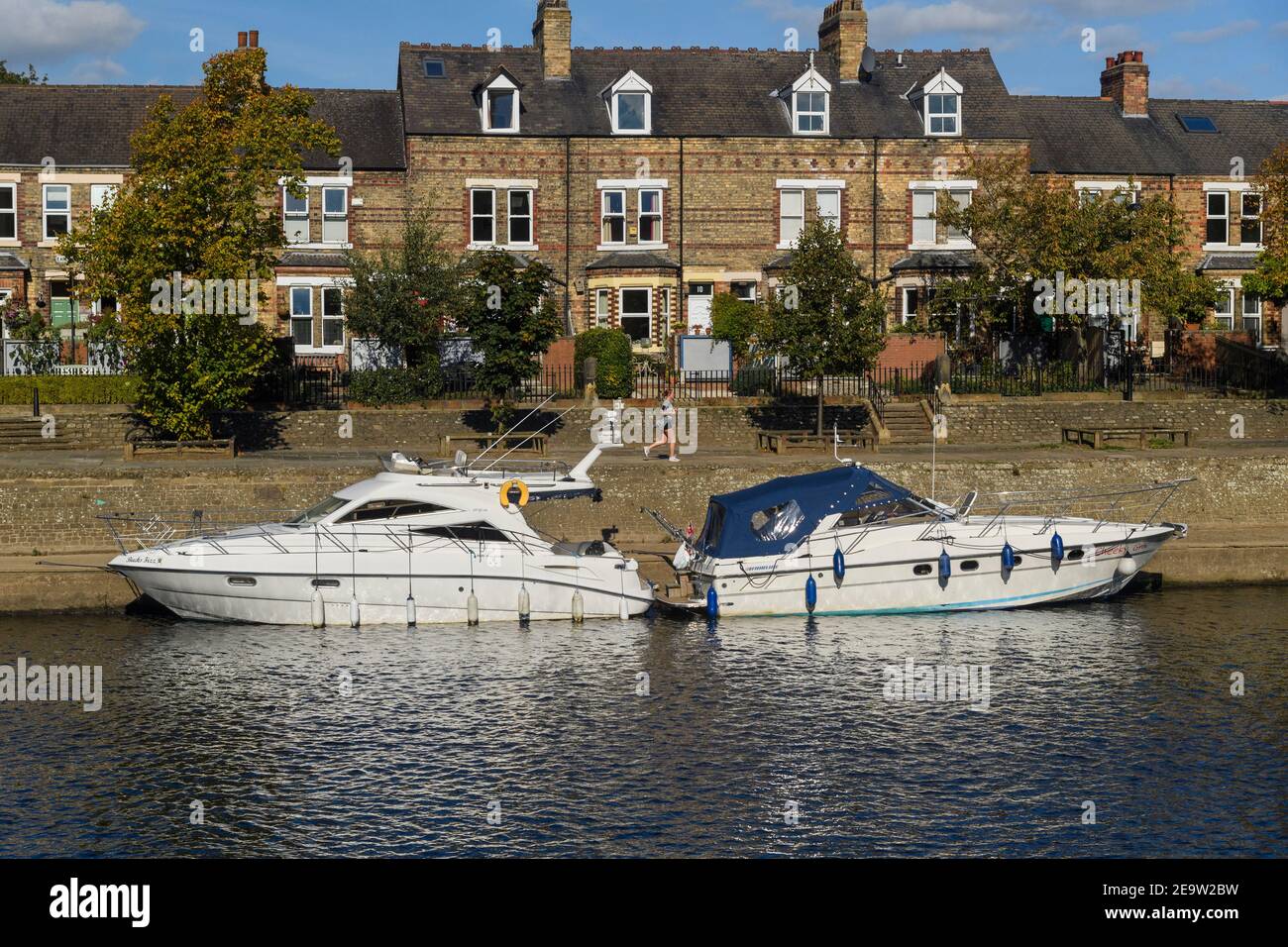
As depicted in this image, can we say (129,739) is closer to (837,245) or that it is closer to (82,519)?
(82,519)

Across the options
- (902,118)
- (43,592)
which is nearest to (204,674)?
(43,592)

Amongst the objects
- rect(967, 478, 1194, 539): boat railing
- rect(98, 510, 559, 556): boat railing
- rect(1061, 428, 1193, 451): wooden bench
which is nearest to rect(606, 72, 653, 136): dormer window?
rect(1061, 428, 1193, 451): wooden bench

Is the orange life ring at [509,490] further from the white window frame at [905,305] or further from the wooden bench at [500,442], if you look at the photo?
the white window frame at [905,305]

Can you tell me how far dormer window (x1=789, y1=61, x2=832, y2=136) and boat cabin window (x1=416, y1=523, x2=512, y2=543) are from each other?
82.8ft

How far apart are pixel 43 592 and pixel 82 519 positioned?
96.9 inches

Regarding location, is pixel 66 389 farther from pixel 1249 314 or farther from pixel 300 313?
pixel 1249 314

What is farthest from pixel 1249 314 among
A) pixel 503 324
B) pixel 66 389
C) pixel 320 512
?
pixel 66 389

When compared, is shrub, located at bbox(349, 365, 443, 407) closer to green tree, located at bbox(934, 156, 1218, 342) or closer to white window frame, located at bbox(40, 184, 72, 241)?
white window frame, located at bbox(40, 184, 72, 241)

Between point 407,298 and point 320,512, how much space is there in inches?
511

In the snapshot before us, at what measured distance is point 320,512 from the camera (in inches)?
1020

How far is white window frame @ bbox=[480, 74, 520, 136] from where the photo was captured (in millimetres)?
45219

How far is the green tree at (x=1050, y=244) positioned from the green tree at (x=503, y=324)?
13.4 m

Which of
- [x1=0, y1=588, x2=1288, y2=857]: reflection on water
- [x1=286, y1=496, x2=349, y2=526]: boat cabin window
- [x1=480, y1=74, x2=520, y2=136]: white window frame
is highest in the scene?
[x1=480, y1=74, x2=520, y2=136]: white window frame

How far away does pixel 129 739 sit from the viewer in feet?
61.0
